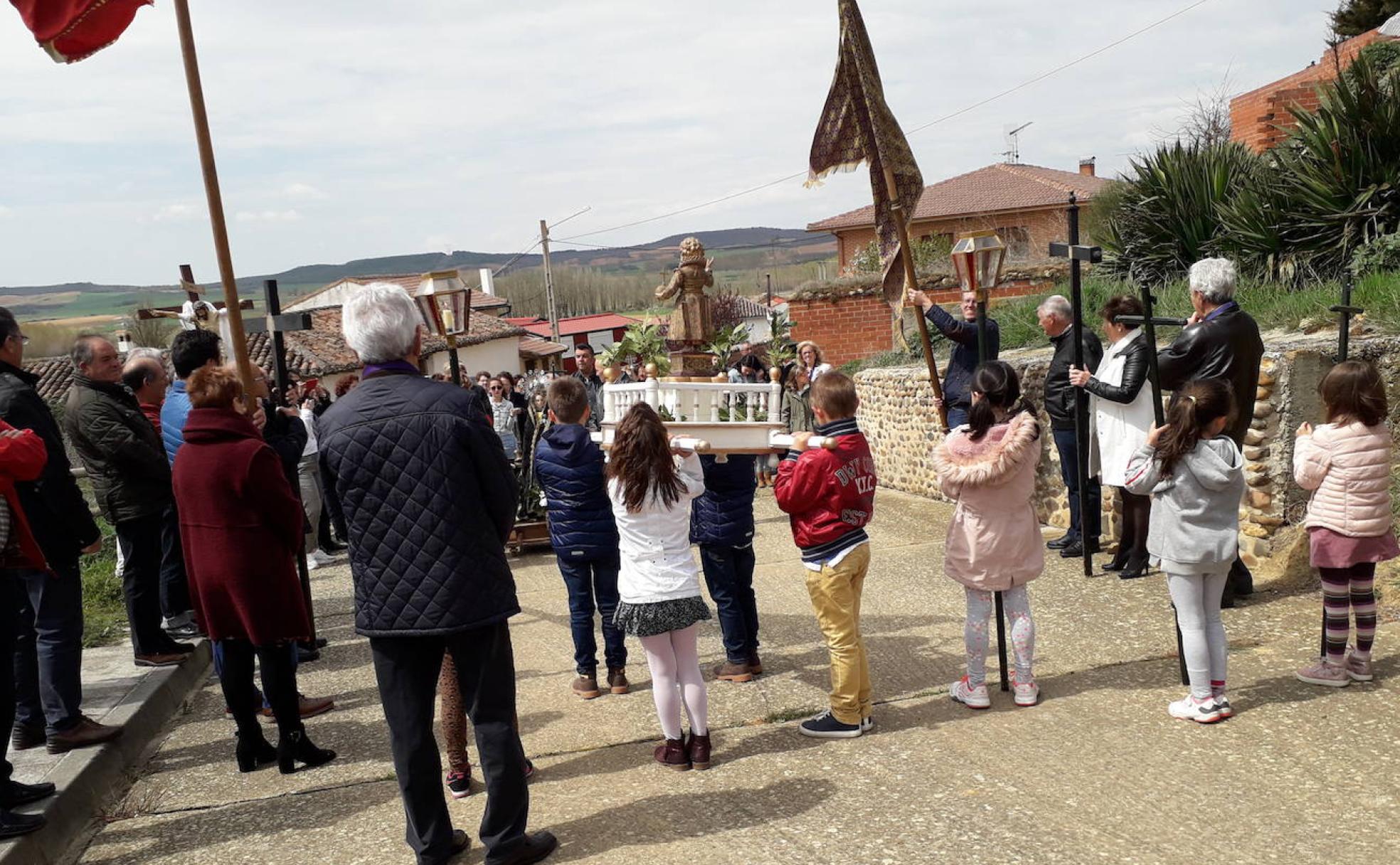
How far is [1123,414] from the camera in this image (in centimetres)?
644

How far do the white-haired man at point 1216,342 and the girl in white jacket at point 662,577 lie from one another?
2839mm

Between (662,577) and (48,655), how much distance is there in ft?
9.13

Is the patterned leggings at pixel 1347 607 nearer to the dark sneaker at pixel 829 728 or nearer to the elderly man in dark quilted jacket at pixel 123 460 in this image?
the dark sneaker at pixel 829 728

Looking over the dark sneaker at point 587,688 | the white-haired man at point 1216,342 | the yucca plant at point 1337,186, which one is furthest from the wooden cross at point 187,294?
the yucca plant at point 1337,186

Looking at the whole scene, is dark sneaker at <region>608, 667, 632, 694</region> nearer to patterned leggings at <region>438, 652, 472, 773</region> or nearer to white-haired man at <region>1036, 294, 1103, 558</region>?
patterned leggings at <region>438, 652, 472, 773</region>

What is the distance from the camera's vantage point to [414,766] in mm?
3502

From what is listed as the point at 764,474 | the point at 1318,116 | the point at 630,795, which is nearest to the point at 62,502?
the point at 630,795

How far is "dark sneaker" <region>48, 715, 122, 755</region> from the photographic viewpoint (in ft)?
15.4

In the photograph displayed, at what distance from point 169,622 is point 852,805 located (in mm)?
4609

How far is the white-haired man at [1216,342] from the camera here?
5.45 m

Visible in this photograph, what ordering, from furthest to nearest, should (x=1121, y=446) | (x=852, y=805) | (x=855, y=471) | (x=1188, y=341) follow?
(x=1121, y=446)
(x=1188, y=341)
(x=855, y=471)
(x=852, y=805)

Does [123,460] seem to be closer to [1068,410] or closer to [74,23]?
[74,23]

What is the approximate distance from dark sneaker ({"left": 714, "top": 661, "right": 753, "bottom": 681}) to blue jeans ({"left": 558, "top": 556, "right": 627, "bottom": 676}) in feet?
1.67

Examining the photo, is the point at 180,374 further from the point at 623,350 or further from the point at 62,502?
the point at 623,350
